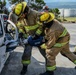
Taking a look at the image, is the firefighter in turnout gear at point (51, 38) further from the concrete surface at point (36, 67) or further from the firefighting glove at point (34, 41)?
the concrete surface at point (36, 67)

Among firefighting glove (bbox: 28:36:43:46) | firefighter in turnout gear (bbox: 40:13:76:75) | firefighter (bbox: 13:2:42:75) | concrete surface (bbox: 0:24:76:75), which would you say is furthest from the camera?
concrete surface (bbox: 0:24:76:75)

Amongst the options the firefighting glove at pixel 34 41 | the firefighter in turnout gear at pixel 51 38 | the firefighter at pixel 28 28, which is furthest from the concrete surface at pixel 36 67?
the firefighting glove at pixel 34 41

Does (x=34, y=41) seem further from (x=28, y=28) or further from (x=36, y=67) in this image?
(x=36, y=67)

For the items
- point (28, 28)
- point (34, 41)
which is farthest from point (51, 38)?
point (28, 28)

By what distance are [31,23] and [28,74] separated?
3.96 ft

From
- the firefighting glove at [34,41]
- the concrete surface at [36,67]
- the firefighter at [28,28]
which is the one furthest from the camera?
the concrete surface at [36,67]

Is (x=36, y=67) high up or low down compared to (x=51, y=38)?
down

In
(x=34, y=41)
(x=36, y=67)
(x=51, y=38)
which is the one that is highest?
(x=51, y=38)

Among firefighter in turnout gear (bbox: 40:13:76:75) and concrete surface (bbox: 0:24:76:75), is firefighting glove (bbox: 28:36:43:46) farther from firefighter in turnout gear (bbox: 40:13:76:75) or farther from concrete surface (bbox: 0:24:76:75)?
concrete surface (bbox: 0:24:76:75)

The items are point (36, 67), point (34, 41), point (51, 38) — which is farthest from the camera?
point (36, 67)

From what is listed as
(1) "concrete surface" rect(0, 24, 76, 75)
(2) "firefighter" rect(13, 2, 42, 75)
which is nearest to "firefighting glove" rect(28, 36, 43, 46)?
(2) "firefighter" rect(13, 2, 42, 75)

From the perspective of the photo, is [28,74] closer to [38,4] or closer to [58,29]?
[58,29]

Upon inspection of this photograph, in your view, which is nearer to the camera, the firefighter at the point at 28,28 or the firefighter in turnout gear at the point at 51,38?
the firefighter in turnout gear at the point at 51,38

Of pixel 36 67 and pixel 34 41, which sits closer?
pixel 34 41
